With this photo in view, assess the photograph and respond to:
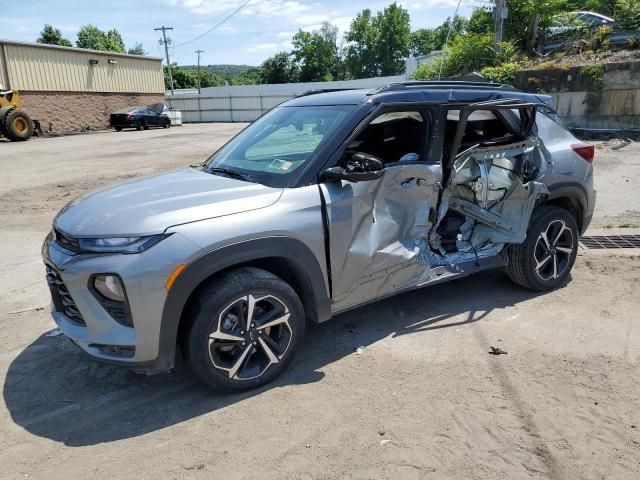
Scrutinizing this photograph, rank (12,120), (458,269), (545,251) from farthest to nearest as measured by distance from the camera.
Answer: (12,120) < (545,251) < (458,269)

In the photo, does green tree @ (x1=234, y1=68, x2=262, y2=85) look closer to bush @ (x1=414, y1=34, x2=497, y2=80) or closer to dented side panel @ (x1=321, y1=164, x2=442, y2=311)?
bush @ (x1=414, y1=34, x2=497, y2=80)

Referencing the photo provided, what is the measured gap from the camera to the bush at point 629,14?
14969 millimetres

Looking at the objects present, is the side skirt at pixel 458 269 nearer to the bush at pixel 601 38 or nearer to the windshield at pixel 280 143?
the windshield at pixel 280 143

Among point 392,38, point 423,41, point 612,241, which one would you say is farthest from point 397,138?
point 423,41

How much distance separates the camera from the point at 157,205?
313 cm

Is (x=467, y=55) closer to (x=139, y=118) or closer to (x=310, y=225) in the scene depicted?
(x=310, y=225)

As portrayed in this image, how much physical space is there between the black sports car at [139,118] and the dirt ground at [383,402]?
1033 inches

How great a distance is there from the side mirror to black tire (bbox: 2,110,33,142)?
860 inches

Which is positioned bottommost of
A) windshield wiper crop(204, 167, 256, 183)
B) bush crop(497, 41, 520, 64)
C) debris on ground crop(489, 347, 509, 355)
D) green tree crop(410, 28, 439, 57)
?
debris on ground crop(489, 347, 509, 355)

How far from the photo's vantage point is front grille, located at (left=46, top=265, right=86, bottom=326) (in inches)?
122

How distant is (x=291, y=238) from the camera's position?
10.6ft

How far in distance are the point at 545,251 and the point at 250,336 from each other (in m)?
2.93

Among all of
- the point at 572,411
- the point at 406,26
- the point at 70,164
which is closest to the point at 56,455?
the point at 572,411

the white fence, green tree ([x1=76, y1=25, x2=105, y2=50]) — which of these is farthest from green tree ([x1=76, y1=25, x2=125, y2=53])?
the white fence
